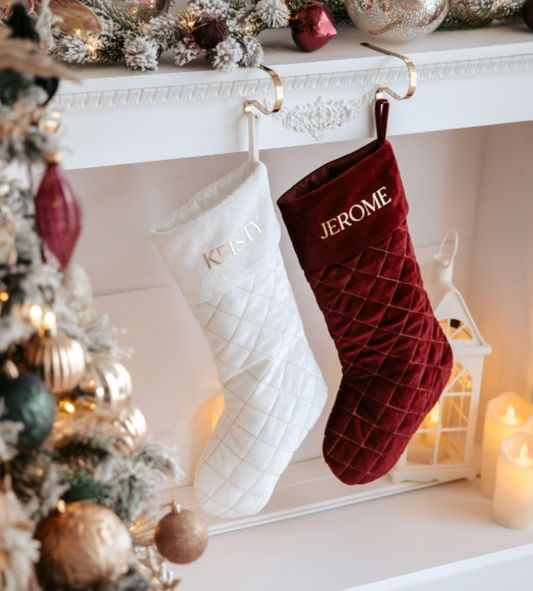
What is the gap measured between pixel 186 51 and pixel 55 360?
54 centimetres

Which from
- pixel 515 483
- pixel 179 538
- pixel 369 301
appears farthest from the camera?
pixel 515 483

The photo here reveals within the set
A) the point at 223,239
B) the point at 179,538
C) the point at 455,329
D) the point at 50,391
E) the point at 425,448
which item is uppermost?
the point at 50,391

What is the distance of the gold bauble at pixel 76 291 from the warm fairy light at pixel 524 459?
996 mm

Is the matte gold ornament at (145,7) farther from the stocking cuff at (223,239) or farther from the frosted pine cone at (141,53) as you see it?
the stocking cuff at (223,239)

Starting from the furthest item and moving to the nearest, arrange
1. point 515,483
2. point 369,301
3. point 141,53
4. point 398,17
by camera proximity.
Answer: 1. point 515,483
2. point 369,301
3. point 398,17
4. point 141,53

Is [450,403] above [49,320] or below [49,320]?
below

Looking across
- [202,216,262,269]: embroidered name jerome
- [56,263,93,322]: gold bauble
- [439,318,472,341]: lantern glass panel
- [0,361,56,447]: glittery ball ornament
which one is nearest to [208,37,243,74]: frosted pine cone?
[202,216,262,269]: embroidered name jerome

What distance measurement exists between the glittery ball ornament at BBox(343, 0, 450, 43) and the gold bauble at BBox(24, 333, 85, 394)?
72 cm

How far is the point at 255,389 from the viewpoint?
1.01 m

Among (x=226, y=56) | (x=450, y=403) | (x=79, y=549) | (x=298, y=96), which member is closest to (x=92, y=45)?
(x=226, y=56)

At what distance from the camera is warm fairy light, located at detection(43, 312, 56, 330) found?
45 cm

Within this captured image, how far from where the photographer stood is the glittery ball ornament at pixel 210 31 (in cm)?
82

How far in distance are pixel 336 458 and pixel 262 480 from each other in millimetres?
150

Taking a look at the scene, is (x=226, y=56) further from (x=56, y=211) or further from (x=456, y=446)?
(x=456, y=446)
